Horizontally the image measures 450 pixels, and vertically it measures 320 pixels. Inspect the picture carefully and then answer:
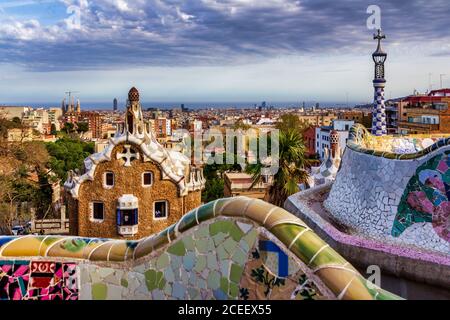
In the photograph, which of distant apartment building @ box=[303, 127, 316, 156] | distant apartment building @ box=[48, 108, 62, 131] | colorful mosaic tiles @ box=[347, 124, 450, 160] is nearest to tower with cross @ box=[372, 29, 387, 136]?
colorful mosaic tiles @ box=[347, 124, 450, 160]

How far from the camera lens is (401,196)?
8.71 m

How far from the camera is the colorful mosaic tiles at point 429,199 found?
316 inches

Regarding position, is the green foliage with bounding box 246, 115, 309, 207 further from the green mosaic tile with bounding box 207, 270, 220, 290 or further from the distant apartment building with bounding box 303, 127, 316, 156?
the distant apartment building with bounding box 303, 127, 316, 156

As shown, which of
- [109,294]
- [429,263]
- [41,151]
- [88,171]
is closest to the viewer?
[109,294]

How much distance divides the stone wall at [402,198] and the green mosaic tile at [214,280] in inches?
233

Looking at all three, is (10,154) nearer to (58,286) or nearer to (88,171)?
(88,171)

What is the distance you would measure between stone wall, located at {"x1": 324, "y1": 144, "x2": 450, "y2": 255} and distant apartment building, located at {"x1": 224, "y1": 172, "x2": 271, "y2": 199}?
28.0 ft

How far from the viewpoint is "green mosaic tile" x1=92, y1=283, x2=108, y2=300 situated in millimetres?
3365

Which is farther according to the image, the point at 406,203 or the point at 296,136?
the point at 296,136

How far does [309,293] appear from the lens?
286 cm

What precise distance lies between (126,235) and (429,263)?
8163 millimetres

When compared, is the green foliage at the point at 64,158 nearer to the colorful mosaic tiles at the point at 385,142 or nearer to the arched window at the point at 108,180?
the arched window at the point at 108,180

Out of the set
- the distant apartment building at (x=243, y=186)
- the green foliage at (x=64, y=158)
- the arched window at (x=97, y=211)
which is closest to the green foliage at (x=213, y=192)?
the distant apartment building at (x=243, y=186)

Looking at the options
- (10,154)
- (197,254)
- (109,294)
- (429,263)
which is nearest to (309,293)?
(197,254)
